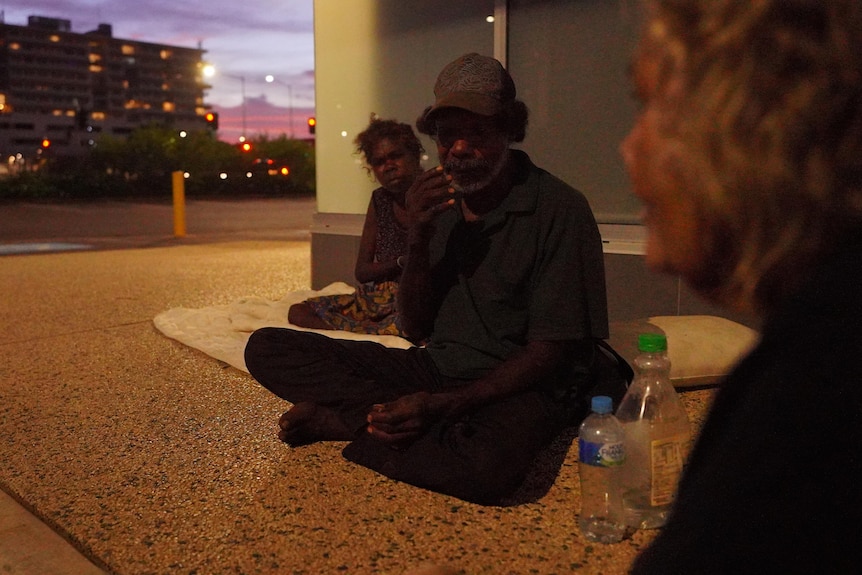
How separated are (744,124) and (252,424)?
3287mm

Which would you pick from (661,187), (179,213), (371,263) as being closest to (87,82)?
(179,213)

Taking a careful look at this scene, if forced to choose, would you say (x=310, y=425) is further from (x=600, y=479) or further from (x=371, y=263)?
(x=371, y=263)

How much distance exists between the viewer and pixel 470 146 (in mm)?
3010

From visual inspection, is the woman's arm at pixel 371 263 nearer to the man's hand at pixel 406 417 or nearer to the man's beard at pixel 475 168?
the man's beard at pixel 475 168

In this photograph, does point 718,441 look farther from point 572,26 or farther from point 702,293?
point 572,26

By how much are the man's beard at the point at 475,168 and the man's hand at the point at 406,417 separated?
76cm

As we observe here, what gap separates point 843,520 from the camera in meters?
0.87

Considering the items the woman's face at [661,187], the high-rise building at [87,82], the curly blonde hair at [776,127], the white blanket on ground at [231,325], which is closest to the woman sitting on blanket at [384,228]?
the white blanket on ground at [231,325]

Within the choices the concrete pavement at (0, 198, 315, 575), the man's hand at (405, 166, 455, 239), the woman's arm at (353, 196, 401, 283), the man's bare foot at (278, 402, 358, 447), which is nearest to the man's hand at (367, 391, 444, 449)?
the man's bare foot at (278, 402, 358, 447)

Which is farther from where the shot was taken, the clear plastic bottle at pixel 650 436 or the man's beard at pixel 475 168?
the man's beard at pixel 475 168

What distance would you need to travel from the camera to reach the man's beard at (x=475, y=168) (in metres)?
3.01

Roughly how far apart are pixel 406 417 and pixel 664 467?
0.87m

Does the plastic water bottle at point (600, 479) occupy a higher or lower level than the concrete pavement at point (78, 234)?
higher

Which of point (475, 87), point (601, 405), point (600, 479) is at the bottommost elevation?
point (600, 479)
